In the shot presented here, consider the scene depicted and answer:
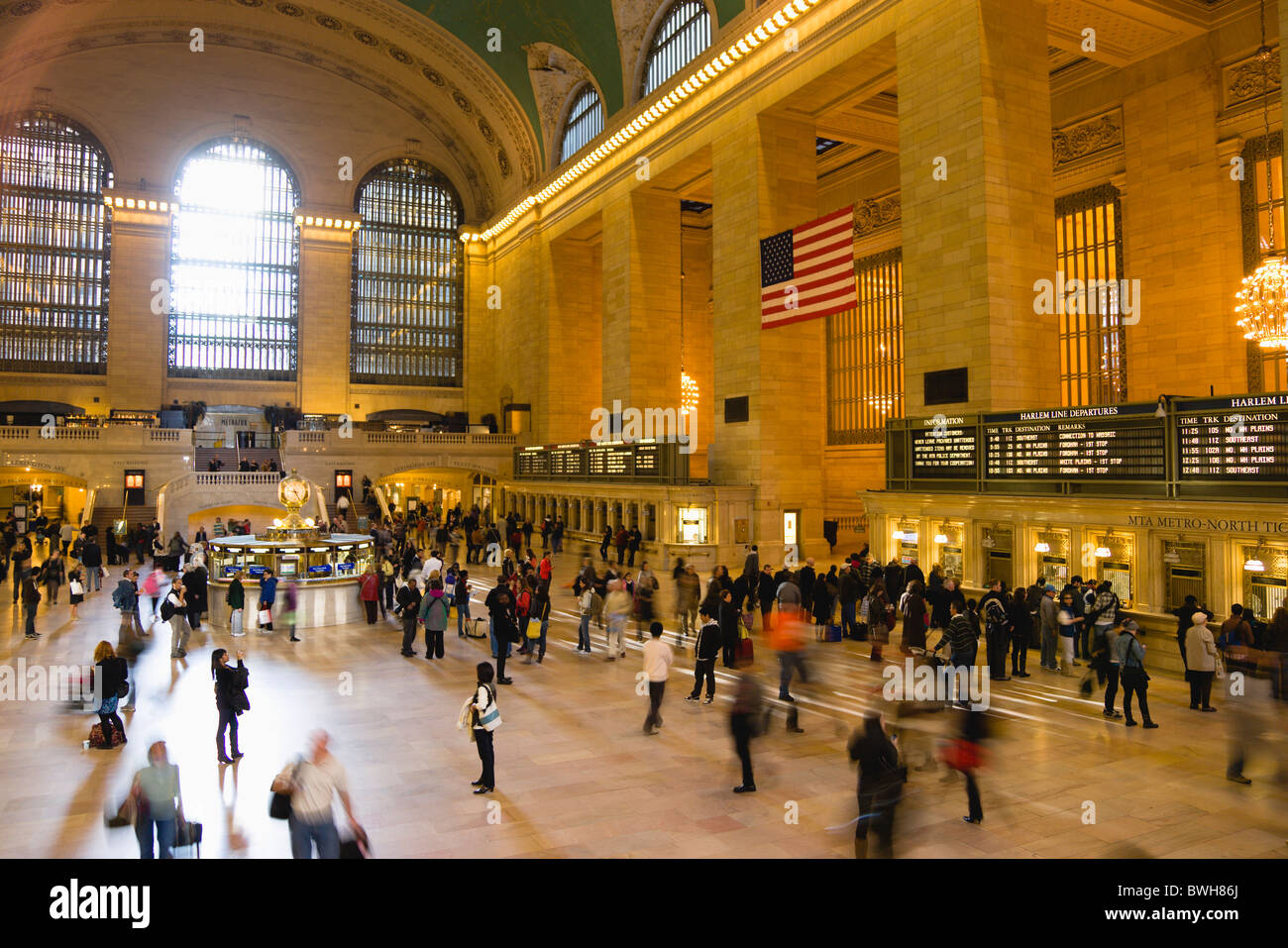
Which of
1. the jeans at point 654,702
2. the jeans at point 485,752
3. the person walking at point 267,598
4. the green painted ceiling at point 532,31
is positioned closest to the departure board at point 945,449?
the jeans at point 654,702

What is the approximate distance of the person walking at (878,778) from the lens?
16.0 feet

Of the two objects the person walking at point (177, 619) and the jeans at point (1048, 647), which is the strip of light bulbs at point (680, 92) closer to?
the jeans at point (1048, 647)

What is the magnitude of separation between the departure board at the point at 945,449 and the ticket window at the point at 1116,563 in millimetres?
2364

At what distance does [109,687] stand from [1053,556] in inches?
466

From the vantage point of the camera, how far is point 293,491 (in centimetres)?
1558

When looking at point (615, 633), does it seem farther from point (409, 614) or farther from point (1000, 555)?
point (1000, 555)

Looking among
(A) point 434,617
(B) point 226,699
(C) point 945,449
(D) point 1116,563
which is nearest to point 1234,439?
(D) point 1116,563

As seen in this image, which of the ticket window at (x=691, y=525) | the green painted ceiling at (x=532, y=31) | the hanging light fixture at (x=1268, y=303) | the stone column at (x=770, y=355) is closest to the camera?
the hanging light fixture at (x=1268, y=303)

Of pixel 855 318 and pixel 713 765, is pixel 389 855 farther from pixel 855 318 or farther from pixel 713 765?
pixel 855 318

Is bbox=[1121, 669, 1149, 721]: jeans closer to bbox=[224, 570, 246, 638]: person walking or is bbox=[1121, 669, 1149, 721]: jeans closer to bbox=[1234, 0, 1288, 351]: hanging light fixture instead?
bbox=[1234, 0, 1288, 351]: hanging light fixture

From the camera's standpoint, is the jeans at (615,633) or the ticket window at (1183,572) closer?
the ticket window at (1183,572)

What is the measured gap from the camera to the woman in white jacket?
8.00 m

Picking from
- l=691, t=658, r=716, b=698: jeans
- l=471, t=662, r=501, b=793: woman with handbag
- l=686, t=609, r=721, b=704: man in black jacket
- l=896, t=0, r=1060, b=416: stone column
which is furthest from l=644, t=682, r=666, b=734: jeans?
l=896, t=0, r=1060, b=416: stone column
